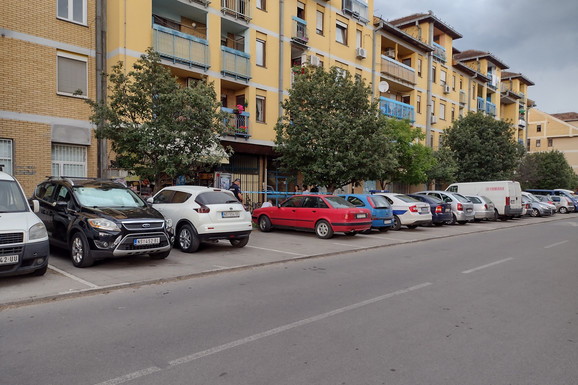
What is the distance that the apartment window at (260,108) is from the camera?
74.2 feet

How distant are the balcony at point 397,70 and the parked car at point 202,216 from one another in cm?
2234

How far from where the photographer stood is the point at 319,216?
14266mm

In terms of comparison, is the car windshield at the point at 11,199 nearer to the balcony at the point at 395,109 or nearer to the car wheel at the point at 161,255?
the car wheel at the point at 161,255

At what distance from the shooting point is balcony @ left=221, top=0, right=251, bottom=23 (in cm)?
2050

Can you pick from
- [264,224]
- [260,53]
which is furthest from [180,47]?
[264,224]

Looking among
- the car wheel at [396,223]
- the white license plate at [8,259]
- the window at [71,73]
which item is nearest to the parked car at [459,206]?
the car wheel at [396,223]

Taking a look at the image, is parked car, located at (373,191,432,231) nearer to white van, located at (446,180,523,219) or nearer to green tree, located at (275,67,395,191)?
green tree, located at (275,67,395,191)

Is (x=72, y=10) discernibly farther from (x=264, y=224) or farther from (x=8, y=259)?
(x=8, y=259)

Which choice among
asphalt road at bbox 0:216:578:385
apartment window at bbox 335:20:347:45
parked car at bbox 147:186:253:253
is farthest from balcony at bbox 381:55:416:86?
asphalt road at bbox 0:216:578:385

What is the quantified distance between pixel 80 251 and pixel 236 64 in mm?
14559

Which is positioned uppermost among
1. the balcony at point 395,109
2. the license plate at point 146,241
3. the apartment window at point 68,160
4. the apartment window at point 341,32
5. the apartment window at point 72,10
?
the apartment window at point 341,32

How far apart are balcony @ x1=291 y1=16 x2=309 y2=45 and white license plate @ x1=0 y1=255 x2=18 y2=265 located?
1978 centimetres

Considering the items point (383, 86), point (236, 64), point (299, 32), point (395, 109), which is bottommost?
point (395, 109)

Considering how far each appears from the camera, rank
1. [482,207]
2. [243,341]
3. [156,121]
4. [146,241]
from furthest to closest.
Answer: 1. [482,207]
2. [156,121]
3. [146,241]
4. [243,341]
